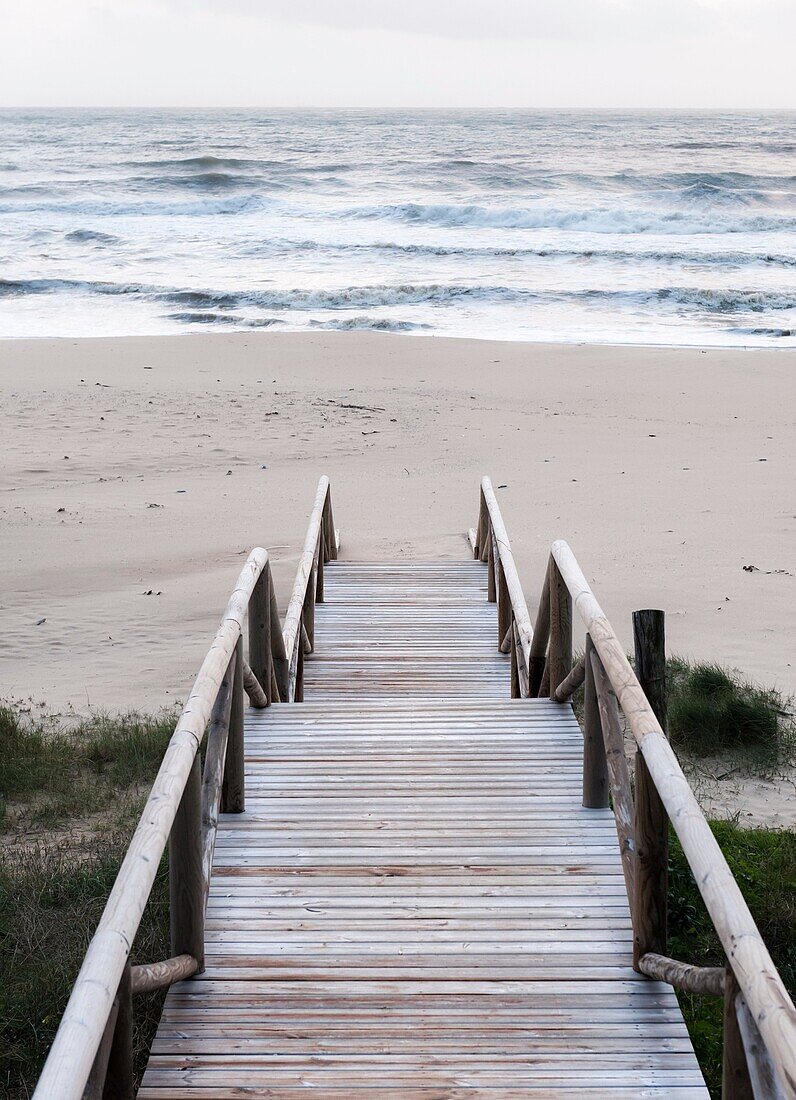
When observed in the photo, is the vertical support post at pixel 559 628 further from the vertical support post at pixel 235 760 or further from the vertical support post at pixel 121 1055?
the vertical support post at pixel 121 1055

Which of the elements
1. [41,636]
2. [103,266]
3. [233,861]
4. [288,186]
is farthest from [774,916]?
[288,186]

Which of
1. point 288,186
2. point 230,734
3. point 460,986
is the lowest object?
point 460,986

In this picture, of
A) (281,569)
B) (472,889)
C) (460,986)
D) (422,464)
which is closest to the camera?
(460,986)

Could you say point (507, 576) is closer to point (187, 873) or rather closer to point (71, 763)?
point (71, 763)

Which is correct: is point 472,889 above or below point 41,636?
above

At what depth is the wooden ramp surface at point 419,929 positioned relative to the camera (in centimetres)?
247

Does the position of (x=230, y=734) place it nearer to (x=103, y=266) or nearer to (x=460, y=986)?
(x=460, y=986)

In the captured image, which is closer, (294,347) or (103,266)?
(294,347)

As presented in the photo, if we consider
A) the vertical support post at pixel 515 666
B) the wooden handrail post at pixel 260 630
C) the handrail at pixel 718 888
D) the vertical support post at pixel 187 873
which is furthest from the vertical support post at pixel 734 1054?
the vertical support post at pixel 515 666

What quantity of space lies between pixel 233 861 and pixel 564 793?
1.17 meters

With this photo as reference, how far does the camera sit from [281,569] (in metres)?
8.90

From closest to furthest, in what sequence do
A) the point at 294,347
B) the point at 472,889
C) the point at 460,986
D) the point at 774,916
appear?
1. the point at 460,986
2. the point at 472,889
3. the point at 774,916
4. the point at 294,347

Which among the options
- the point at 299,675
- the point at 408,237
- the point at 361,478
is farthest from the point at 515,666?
the point at 408,237

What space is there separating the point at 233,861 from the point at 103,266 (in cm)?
2864
